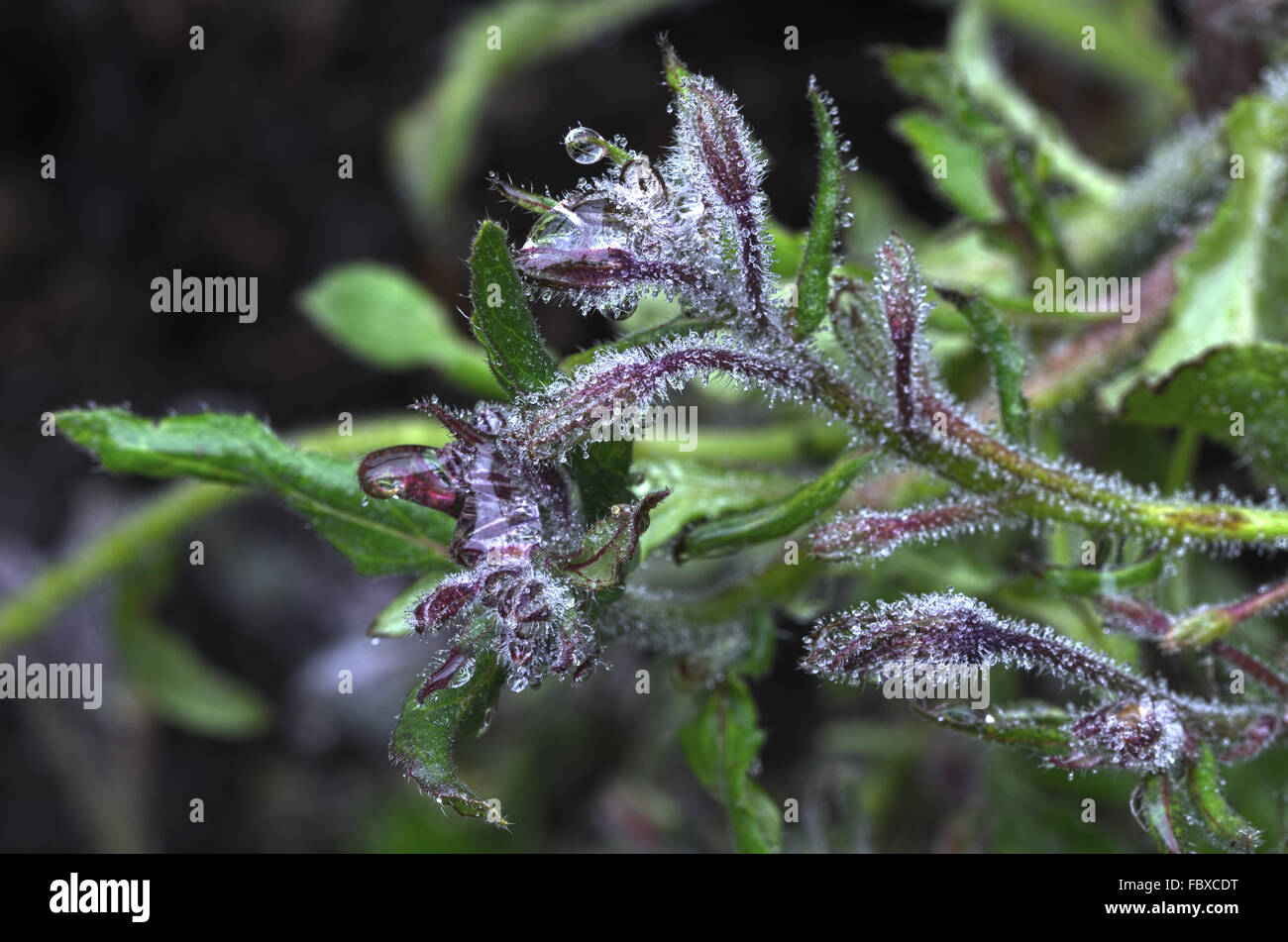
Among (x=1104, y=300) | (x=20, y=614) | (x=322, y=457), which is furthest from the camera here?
(x=20, y=614)

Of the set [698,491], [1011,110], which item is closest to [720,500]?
[698,491]

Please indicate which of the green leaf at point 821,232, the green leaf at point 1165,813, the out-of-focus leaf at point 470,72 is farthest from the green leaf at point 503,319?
the out-of-focus leaf at point 470,72

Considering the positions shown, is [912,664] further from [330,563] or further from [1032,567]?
[330,563]

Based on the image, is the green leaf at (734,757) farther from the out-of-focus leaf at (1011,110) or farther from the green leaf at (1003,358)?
the out-of-focus leaf at (1011,110)

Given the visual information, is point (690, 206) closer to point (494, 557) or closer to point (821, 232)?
point (821, 232)

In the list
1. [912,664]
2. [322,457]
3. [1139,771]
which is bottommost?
[1139,771]

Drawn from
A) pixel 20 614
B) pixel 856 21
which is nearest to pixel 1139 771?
pixel 20 614
